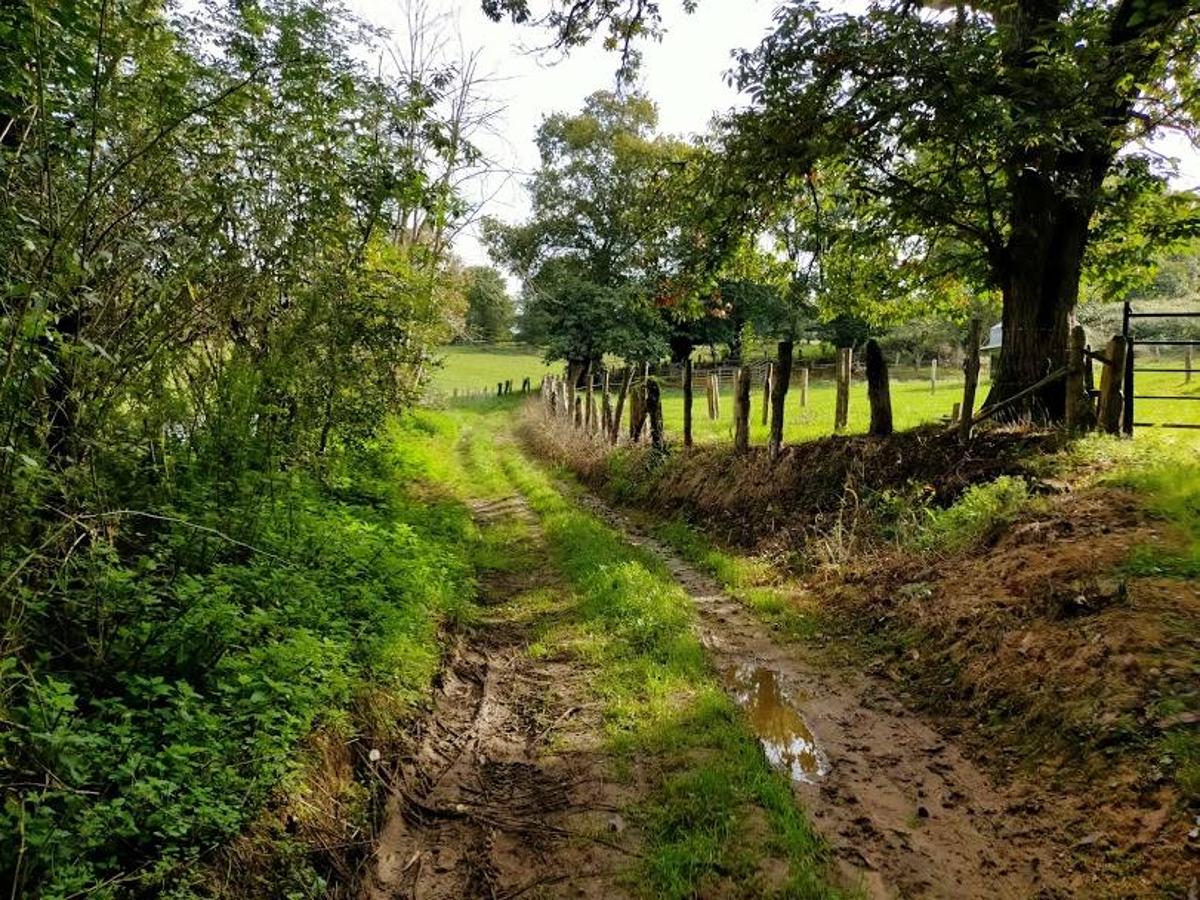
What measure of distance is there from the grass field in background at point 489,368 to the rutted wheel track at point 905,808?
119 ft

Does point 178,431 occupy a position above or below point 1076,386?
below

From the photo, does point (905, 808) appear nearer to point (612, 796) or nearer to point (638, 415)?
point (612, 796)

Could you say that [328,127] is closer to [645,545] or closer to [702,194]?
[702,194]

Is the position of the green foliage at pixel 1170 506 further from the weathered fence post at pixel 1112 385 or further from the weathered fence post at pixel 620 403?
the weathered fence post at pixel 620 403

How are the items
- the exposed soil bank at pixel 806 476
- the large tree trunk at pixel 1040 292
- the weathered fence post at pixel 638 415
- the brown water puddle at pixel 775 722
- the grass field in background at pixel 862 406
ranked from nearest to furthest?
the brown water puddle at pixel 775 722, the exposed soil bank at pixel 806 476, the large tree trunk at pixel 1040 292, the grass field in background at pixel 862 406, the weathered fence post at pixel 638 415

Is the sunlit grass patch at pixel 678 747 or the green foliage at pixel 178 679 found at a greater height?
the green foliage at pixel 178 679

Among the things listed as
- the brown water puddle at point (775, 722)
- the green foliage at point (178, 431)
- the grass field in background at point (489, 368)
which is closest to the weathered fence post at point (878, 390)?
the brown water puddle at point (775, 722)

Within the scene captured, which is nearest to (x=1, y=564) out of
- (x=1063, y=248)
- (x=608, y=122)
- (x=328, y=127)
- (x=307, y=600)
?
(x=307, y=600)

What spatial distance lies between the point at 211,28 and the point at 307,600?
5167 millimetres

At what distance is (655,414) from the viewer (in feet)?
46.8

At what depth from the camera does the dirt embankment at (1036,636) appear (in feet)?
12.2

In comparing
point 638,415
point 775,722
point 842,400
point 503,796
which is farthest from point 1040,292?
point 503,796

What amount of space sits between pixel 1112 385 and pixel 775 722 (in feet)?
21.1

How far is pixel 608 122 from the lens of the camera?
120 ft
